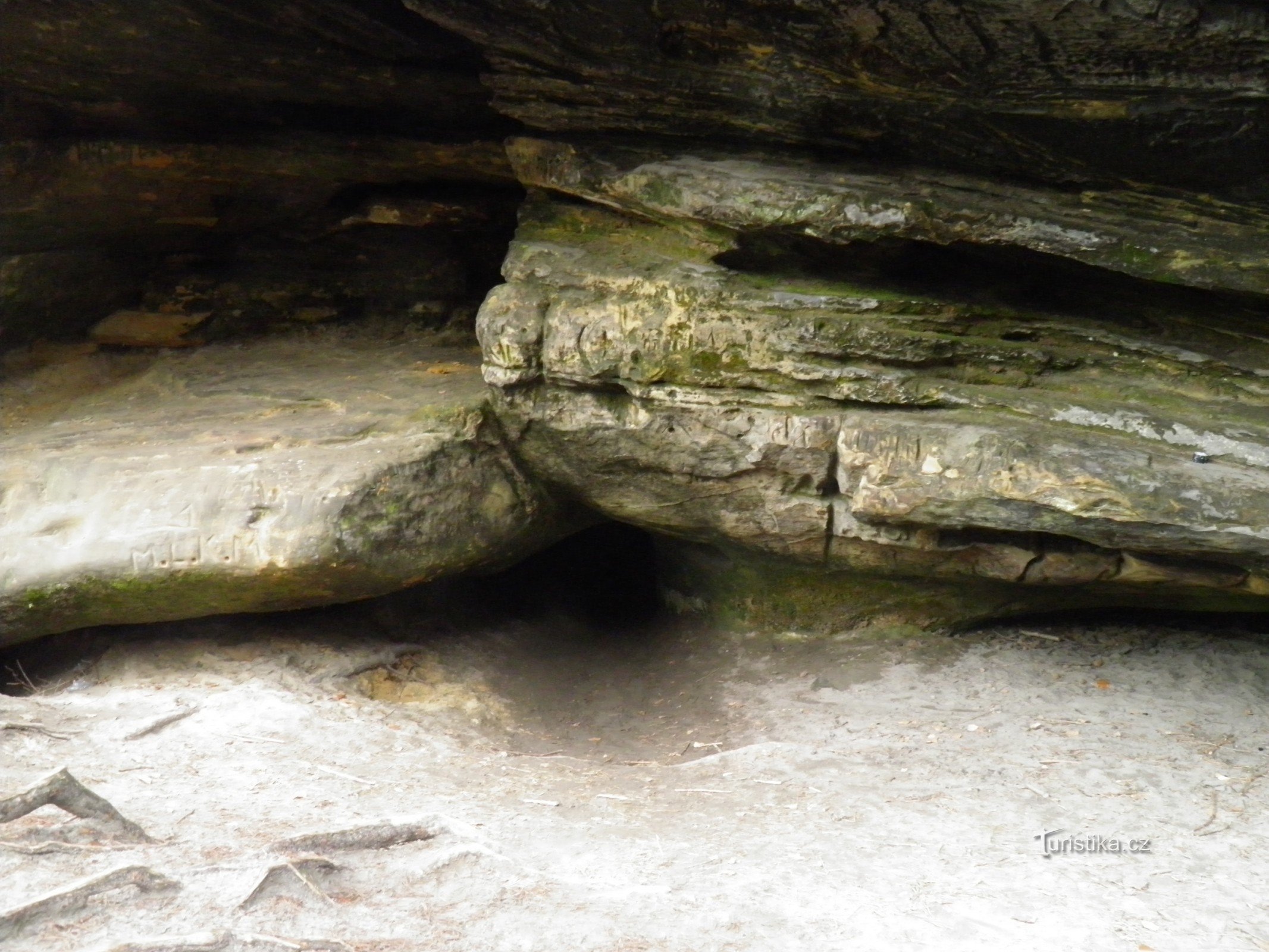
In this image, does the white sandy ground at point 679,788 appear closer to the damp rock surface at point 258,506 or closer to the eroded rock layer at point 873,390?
the damp rock surface at point 258,506

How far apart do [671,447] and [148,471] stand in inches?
111

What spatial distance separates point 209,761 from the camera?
4629 mm

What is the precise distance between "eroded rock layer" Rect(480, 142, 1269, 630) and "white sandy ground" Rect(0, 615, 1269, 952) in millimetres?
684

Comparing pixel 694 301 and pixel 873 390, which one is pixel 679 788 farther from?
pixel 694 301

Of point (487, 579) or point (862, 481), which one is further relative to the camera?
point (487, 579)

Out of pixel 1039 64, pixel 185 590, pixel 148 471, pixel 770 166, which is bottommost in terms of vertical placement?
pixel 185 590

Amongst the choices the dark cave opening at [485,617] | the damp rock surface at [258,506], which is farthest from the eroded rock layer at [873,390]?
the dark cave opening at [485,617]

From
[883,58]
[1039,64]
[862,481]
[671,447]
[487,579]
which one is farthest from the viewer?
[487,579]

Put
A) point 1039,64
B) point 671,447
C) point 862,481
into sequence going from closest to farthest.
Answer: point 1039,64 < point 862,481 < point 671,447

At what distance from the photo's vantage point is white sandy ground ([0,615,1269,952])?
340 cm

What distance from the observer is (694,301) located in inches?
215

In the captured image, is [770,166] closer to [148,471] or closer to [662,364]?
[662,364]

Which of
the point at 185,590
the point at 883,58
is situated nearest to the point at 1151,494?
the point at 883,58

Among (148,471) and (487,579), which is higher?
(148,471)
